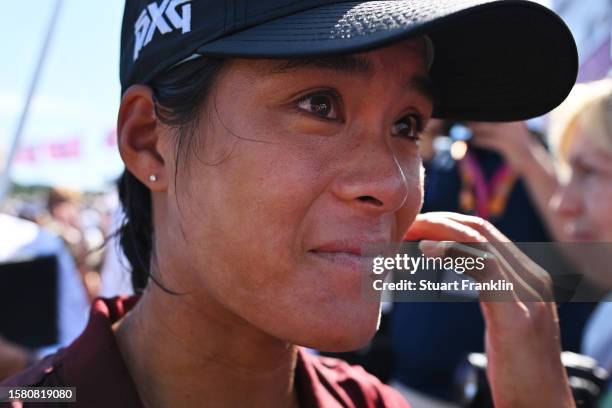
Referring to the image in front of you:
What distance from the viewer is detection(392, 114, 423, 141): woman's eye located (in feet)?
4.61

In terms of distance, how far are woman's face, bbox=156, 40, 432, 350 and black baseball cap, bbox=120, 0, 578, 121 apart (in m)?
0.07

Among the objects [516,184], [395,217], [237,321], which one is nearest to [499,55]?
[395,217]

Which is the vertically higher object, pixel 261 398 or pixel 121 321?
pixel 121 321

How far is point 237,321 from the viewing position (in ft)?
4.64

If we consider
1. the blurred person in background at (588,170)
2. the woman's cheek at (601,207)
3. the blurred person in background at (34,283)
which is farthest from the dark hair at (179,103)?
the woman's cheek at (601,207)

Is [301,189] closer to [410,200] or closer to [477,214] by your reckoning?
[410,200]

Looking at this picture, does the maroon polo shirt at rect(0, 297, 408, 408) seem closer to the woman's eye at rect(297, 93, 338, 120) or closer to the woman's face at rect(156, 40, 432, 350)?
the woman's face at rect(156, 40, 432, 350)

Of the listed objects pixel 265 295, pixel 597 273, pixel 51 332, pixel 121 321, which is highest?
pixel 265 295

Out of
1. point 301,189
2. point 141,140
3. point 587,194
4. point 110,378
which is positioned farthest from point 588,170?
point 110,378

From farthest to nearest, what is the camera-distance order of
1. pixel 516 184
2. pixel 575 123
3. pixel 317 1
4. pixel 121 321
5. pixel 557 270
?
1. pixel 516 184
2. pixel 575 123
3. pixel 121 321
4. pixel 557 270
5. pixel 317 1

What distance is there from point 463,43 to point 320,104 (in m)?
0.43

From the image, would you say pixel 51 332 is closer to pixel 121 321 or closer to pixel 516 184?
pixel 121 321

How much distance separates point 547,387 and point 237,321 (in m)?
0.70

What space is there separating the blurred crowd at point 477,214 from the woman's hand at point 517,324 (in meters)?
0.77
